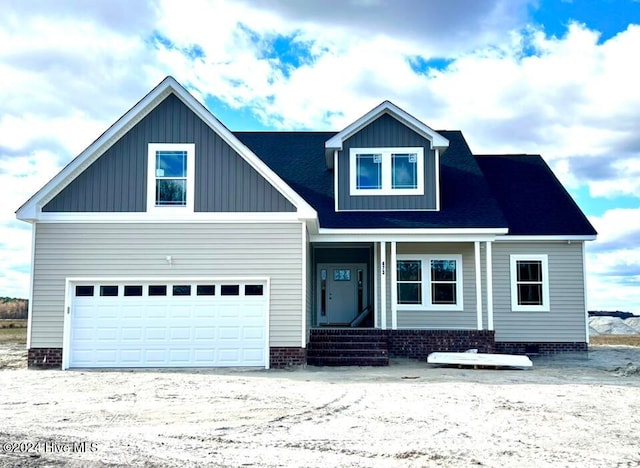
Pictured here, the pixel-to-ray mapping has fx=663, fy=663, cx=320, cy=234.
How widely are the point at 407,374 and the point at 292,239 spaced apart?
400 centimetres

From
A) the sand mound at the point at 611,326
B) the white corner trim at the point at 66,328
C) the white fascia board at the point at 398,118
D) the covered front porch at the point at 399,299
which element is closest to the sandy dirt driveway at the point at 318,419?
the white corner trim at the point at 66,328

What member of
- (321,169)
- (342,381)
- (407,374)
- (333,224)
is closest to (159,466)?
(342,381)

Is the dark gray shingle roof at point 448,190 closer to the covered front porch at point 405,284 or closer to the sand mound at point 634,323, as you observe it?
the covered front porch at point 405,284

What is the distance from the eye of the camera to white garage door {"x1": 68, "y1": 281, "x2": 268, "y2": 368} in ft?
49.7

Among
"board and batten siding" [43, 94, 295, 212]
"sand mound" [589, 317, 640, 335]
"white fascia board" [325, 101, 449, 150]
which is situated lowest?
"sand mound" [589, 317, 640, 335]

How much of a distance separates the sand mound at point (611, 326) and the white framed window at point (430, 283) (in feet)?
78.0

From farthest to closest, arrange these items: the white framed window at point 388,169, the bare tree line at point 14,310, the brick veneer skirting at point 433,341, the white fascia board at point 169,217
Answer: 1. the bare tree line at point 14,310
2. the white framed window at point 388,169
3. the brick veneer skirting at point 433,341
4. the white fascia board at point 169,217

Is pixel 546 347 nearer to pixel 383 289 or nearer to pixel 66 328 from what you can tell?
pixel 383 289

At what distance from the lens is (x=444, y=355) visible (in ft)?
52.0

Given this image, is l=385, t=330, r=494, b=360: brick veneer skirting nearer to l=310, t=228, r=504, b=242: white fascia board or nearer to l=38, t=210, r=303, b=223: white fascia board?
l=310, t=228, r=504, b=242: white fascia board

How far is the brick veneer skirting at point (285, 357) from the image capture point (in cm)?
1508

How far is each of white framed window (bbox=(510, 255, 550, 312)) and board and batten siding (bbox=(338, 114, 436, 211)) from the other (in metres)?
3.24

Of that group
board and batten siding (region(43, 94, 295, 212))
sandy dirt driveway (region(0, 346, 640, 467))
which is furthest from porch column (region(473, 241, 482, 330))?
board and batten siding (region(43, 94, 295, 212))

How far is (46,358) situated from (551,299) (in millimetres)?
13465
